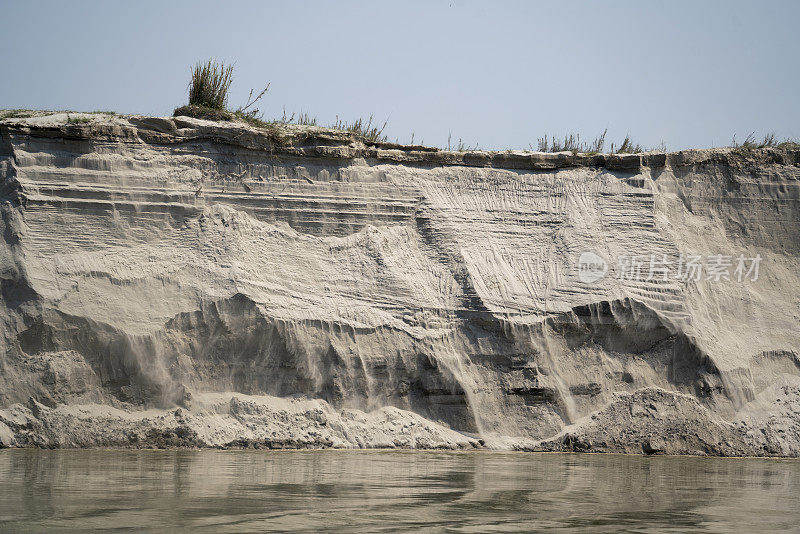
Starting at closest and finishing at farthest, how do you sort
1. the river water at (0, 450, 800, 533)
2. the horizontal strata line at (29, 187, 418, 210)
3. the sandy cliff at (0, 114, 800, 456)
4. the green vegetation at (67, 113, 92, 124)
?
1. the river water at (0, 450, 800, 533)
2. the sandy cliff at (0, 114, 800, 456)
3. the horizontal strata line at (29, 187, 418, 210)
4. the green vegetation at (67, 113, 92, 124)

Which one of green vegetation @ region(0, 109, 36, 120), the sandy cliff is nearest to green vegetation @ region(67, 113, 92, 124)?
the sandy cliff

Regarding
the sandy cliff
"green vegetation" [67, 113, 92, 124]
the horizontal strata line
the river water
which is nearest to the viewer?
the river water

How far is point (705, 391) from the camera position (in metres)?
10.8

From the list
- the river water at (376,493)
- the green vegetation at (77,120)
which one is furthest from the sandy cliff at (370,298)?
the river water at (376,493)

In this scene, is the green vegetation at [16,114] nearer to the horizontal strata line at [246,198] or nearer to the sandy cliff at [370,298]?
the sandy cliff at [370,298]

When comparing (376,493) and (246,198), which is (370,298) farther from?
(376,493)

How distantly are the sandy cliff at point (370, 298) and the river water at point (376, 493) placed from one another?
1127 mm

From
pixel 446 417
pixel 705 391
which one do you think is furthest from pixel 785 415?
pixel 446 417

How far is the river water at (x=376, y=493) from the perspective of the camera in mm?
4652

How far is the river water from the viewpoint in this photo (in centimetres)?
465

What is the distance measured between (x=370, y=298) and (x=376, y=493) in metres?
5.01

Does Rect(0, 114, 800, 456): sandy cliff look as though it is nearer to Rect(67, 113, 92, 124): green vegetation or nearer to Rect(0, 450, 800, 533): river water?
Rect(67, 113, 92, 124): green vegetation

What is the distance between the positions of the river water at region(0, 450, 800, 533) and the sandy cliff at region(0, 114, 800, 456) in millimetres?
1127

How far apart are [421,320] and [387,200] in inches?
75.3
